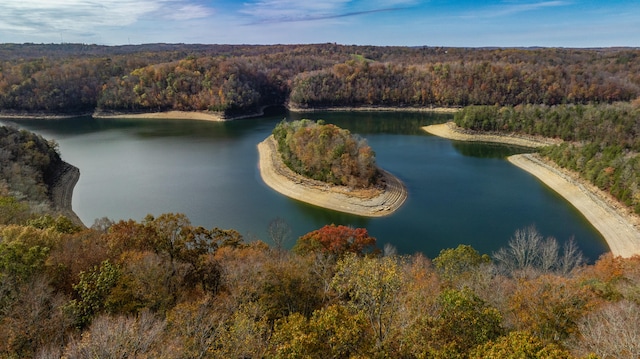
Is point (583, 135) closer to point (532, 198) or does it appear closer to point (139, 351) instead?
point (532, 198)

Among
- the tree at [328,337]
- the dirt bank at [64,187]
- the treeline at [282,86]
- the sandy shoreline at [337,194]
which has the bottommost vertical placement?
the dirt bank at [64,187]

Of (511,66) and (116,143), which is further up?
(511,66)

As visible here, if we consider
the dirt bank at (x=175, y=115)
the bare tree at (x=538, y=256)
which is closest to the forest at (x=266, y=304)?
the bare tree at (x=538, y=256)

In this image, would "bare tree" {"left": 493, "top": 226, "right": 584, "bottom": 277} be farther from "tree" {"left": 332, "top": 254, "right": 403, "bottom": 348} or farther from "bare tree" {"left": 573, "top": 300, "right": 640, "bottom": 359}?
"tree" {"left": 332, "top": 254, "right": 403, "bottom": 348}

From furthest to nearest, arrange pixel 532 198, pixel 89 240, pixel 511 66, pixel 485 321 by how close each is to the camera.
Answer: pixel 511 66
pixel 532 198
pixel 89 240
pixel 485 321

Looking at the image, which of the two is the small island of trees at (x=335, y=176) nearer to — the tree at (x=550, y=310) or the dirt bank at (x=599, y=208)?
the dirt bank at (x=599, y=208)

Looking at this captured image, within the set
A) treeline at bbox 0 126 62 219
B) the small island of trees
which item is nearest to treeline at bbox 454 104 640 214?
the small island of trees

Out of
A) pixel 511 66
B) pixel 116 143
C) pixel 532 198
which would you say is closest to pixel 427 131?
pixel 532 198
